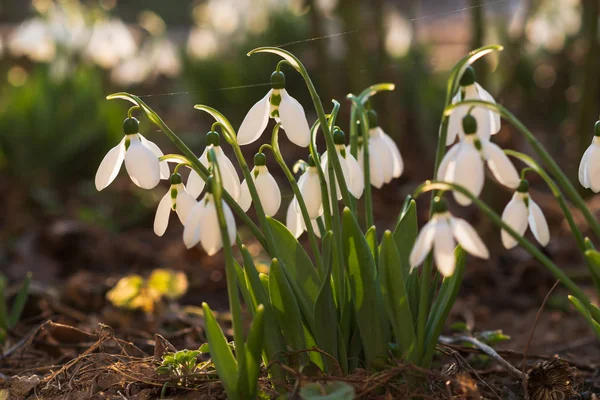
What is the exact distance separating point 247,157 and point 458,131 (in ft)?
12.8

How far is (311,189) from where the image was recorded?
1413 mm

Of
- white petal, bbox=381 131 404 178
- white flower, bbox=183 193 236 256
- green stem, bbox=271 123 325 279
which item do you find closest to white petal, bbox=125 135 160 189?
white flower, bbox=183 193 236 256

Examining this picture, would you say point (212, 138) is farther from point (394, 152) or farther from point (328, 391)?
point (328, 391)

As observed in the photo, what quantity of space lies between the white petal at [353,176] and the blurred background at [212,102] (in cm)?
57

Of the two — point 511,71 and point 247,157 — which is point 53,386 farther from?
point 247,157

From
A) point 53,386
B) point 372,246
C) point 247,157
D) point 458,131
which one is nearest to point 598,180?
point 458,131

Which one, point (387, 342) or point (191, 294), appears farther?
point (191, 294)

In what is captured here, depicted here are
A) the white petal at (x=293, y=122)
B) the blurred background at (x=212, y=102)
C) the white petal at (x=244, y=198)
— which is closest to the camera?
the white petal at (x=293, y=122)

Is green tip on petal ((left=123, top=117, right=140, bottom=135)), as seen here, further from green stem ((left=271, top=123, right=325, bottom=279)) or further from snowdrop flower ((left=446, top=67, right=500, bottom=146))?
snowdrop flower ((left=446, top=67, right=500, bottom=146))

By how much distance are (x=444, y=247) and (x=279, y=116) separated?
40 centimetres

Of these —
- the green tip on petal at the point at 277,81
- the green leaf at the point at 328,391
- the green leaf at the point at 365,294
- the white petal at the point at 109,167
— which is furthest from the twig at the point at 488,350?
the white petal at the point at 109,167

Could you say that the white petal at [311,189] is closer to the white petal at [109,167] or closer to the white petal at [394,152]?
the white petal at [394,152]

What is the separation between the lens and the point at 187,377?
1.48m

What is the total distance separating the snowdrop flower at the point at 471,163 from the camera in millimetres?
1139
